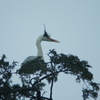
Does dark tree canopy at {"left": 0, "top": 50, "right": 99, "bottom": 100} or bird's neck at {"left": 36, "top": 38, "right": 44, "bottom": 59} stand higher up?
bird's neck at {"left": 36, "top": 38, "right": 44, "bottom": 59}

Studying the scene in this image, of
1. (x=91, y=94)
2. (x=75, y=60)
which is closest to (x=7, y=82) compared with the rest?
(x=75, y=60)

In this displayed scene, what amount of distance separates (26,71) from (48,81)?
1.09 m

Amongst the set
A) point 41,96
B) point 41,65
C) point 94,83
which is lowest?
point 41,96

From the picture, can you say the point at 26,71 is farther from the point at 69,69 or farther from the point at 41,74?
the point at 69,69

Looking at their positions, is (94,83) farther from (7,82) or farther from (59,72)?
(7,82)

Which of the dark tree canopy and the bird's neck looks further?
the bird's neck

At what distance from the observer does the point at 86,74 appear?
25.2ft

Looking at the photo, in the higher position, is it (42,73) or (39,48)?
(39,48)

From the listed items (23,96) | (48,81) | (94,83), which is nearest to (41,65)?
(48,81)

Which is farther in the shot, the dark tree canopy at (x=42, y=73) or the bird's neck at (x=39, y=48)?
the bird's neck at (x=39, y=48)

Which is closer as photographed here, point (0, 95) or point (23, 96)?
point (0, 95)

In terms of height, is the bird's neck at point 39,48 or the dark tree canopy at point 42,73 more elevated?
the bird's neck at point 39,48

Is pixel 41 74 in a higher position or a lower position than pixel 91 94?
higher

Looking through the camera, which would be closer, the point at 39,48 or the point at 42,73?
the point at 42,73
